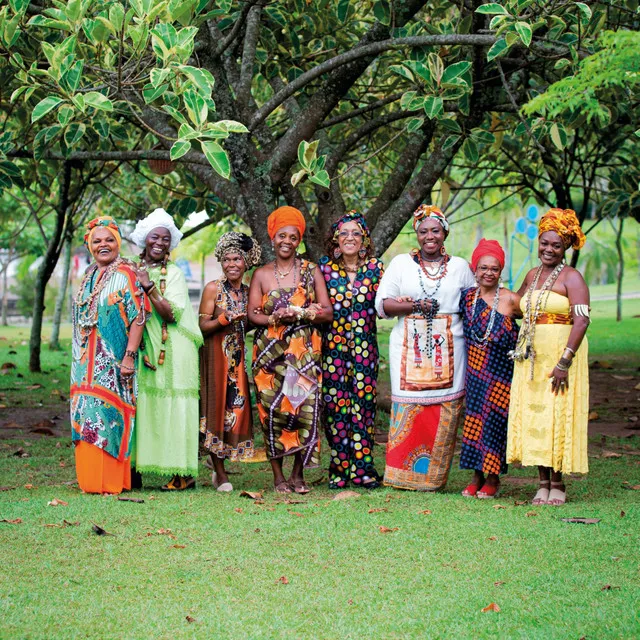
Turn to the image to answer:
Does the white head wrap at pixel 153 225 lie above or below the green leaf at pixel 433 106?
below

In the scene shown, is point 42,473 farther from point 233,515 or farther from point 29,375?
point 29,375

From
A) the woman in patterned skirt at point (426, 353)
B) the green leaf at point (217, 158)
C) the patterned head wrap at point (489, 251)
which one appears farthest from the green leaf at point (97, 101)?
the patterned head wrap at point (489, 251)

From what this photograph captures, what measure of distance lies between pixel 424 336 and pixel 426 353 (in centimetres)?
12

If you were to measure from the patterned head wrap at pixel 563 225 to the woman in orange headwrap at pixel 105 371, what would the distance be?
2.66 m

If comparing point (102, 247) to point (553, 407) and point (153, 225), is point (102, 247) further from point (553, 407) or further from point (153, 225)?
point (553, 407)

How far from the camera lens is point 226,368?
22.5 ft

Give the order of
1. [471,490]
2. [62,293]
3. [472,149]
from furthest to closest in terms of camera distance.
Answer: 1. [62,293]
2. [472,149]
3. [471,490]

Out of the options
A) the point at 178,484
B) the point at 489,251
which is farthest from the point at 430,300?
the point at 178,484

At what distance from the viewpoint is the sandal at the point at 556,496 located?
20.5ft

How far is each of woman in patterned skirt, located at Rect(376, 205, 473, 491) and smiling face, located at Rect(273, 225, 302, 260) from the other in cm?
66

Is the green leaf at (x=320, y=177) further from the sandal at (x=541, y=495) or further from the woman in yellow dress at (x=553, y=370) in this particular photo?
the sandal at (x=541, y=495)

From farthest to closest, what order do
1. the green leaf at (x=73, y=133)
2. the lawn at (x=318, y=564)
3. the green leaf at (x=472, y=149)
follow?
the green leaf at (x=472, y=149)
the green leaf at (x=73, y=133)
the lawn at (x=318, y=564)

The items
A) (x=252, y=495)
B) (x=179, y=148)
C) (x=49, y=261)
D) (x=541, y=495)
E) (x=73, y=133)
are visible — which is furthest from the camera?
(x=49, y=261)

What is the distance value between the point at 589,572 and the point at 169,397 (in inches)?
122
